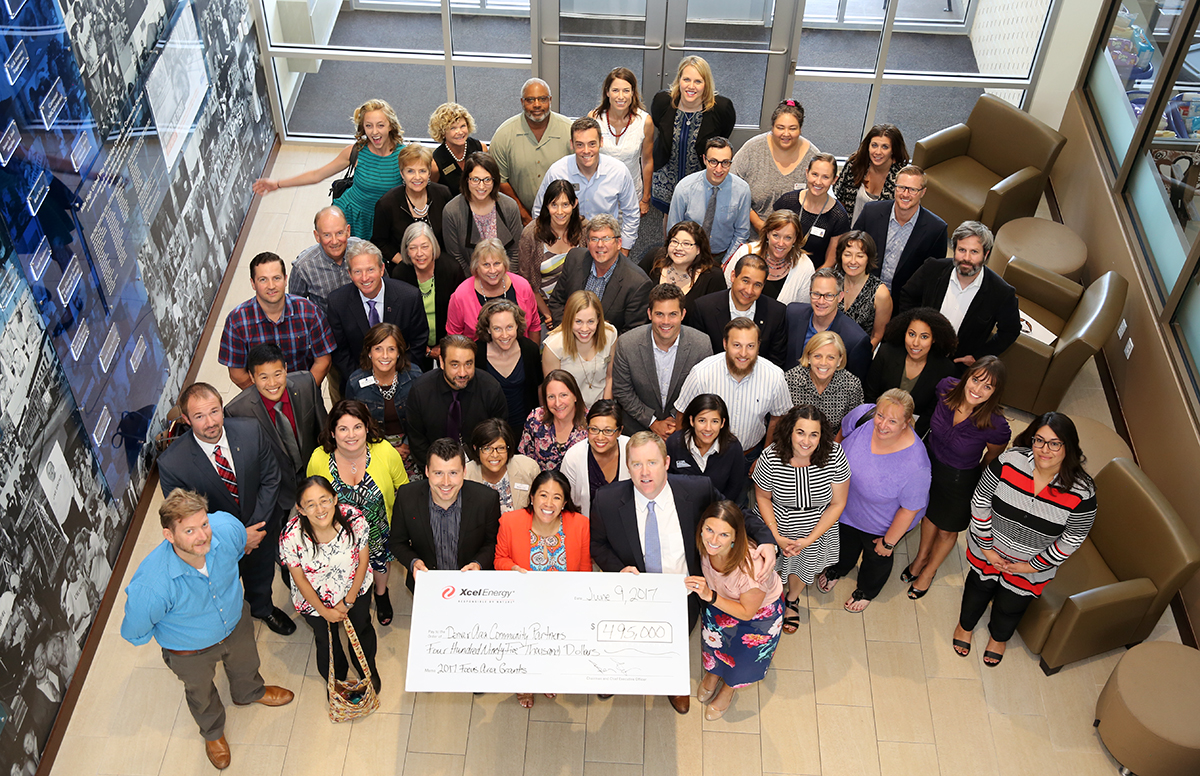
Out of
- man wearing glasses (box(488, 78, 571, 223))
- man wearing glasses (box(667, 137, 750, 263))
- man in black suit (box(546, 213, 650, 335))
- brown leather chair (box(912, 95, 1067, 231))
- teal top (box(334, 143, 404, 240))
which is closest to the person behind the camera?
man in black suit (box(546, 213, 650, 335))

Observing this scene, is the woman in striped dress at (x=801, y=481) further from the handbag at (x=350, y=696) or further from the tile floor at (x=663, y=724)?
the handbag at (x=350, y=696)

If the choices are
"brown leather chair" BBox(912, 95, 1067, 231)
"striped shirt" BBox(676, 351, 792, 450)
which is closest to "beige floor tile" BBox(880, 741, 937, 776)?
"striped shirt" BBox(676, 351, 792, 450)

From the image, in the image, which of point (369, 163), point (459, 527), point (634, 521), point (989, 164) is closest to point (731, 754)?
point (634, 521)

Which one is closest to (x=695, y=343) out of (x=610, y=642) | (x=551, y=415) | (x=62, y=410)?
(x=551, y=415)

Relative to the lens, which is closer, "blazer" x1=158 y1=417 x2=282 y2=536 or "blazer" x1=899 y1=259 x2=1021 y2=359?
"blazer" x1=158 y1=417 x2=282 y2=536

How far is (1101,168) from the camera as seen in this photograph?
7.66m

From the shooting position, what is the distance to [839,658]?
532 centimetres

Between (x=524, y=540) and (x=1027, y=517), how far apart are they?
2.45 m

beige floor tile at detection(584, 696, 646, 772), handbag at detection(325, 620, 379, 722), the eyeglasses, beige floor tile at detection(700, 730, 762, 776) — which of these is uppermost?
the eyeglasses

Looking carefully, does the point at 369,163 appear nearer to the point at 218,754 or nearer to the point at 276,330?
the point at 276,330

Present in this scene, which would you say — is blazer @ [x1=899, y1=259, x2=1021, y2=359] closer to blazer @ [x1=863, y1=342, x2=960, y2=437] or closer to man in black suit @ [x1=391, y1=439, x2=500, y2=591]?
blazer @ [x1=863, y1=342, x2=960, y2=437]

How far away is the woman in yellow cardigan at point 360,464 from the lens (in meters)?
4.55

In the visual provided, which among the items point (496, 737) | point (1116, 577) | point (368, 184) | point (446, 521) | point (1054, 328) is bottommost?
point (496, 737)

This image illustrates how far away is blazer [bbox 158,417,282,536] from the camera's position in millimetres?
4625
